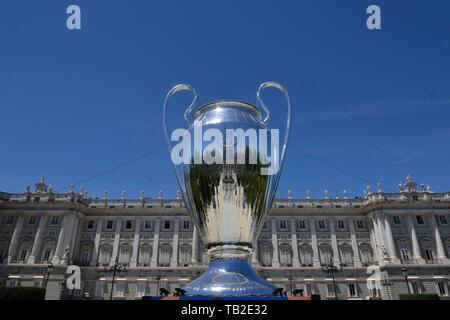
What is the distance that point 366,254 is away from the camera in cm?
4275

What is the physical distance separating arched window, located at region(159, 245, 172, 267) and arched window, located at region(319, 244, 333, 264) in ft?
66.0

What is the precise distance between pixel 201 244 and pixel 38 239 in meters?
21.1

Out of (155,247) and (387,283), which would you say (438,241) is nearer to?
(387,283)

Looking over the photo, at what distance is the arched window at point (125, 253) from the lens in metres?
42.5

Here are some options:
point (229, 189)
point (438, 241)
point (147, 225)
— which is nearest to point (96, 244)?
point (147, 225)

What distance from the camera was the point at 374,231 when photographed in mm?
42969

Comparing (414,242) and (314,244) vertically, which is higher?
(314,244)

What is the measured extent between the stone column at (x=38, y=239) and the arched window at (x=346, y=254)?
129 ft

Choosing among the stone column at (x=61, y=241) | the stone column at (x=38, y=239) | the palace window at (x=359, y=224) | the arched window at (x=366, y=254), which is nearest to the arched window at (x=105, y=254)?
Answer: the stone column at (x=61, y=241)

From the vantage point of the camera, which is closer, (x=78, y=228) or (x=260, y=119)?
(x=260, y=119)
